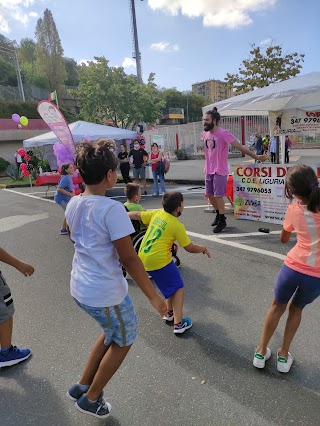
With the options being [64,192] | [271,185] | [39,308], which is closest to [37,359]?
[39,308]

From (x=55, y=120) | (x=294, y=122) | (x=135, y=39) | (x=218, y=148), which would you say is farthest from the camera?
(x=135, y=39)

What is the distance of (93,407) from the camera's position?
6.30 feet

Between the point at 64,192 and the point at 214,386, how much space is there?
4627 millimetres

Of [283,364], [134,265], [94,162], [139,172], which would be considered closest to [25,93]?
[139,172]

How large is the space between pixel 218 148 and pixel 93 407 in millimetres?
4496

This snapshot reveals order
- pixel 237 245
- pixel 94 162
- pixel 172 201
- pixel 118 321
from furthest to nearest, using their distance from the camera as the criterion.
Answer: pixel 237 245 → pixel 172 201 → pixel 118 321 → pixel 94 162

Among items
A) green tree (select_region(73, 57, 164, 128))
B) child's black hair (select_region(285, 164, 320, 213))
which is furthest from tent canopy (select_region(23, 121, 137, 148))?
green tree (select_region(73, 57, 164, 128))

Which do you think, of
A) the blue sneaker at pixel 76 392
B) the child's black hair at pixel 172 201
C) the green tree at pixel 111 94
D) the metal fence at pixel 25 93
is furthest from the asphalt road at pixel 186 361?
the metal fence at pixel 25 93

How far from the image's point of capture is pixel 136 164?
35.2 ft

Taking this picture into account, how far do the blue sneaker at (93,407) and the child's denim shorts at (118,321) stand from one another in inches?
16.4

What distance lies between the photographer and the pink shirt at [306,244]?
82.5 inches

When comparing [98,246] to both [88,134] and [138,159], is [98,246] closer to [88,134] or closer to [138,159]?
[138,159]

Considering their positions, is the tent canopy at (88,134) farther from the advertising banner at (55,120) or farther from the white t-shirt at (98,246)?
the white t-shirt at (98,246)

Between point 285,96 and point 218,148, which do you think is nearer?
point 218,148
